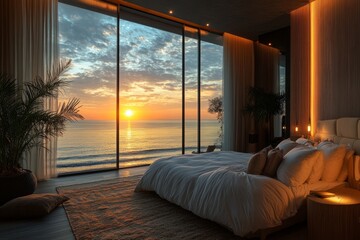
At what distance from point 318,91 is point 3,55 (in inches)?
221

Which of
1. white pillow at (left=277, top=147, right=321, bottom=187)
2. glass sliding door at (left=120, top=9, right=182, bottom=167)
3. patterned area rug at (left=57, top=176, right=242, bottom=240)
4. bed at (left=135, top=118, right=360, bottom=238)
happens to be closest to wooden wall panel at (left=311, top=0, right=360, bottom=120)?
bed at (left=135, top=118, right=360, bottom=238)

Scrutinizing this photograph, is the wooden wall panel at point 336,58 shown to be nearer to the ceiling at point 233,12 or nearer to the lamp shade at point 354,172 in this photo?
the ceiling at point 233,12

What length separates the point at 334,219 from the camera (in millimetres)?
2172

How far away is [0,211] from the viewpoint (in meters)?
2.88

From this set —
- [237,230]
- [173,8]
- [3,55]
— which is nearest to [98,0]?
[173,8]

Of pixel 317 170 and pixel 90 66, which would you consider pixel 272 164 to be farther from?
pixel 90 66

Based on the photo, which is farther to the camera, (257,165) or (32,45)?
(32,45)

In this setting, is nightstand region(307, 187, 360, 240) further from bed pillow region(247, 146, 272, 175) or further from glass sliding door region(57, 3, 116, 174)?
glass sliding door region(57, 3, 116, 174)

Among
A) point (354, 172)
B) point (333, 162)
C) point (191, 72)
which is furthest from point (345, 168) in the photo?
point (191, 72)

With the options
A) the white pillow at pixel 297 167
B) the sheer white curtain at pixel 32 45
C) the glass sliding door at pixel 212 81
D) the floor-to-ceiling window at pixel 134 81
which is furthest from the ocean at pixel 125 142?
the white pillow at pixel 297 167

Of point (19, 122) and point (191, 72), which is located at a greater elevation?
point (191, 72)

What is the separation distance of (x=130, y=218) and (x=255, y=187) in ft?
4.80

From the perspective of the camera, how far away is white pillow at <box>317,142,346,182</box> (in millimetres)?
2871

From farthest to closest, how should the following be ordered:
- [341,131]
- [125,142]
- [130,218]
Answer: [125,142]
[341,131]
[130,218]
